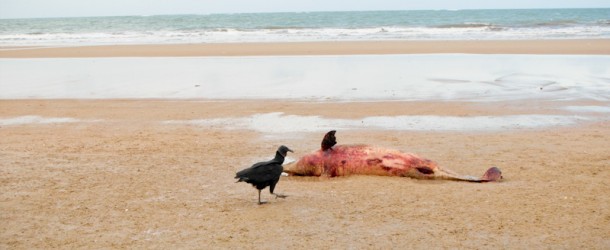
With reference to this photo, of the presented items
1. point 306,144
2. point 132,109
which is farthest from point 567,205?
point 132,109

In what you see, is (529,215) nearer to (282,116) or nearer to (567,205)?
(567,205)

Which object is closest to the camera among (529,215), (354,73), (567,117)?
(529,215)

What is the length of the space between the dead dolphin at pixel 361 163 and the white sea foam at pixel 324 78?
6.55 metres

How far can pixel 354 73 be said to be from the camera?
744 inches

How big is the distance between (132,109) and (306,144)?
5044mm

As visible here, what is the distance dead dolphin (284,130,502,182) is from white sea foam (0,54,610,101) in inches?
258

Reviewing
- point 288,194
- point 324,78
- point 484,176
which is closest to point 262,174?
point 288,194

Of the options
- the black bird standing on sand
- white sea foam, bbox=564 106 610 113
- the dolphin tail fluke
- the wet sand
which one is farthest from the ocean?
the black bird standing on sand

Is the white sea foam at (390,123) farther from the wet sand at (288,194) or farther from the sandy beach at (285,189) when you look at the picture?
the wet sand at (288,194)

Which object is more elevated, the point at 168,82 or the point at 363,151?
the point at 363,151

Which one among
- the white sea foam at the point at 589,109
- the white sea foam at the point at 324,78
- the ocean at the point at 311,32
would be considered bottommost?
the ocean at the point at 311,32

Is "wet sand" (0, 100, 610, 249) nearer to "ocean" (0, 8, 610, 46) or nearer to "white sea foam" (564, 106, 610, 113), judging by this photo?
"white sea foam" (564, 106, 610, 113)

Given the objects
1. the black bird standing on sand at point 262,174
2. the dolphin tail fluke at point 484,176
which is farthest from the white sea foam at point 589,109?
the black bird standing on sand at point 262,174

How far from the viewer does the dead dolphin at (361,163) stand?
286 inches
